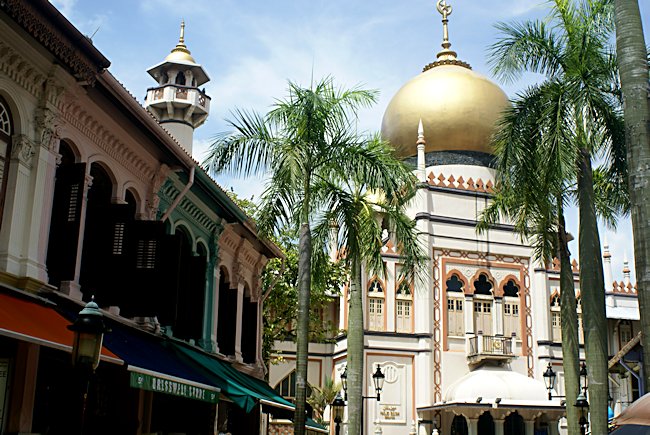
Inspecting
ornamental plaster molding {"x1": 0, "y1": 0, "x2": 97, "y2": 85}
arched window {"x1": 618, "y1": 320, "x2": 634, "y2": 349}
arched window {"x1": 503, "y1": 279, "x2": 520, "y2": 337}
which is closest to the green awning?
ornamental plaster molding {"x1": 0, "y1": 0, "x2": 97, "y2": 85}

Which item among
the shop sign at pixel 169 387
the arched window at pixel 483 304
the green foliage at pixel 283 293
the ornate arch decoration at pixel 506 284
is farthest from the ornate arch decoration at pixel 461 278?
the shop sign at pixel 169 387

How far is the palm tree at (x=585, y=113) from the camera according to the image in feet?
48.3

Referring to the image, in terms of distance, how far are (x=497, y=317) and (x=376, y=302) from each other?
5.97 meters

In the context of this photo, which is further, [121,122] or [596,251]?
[596,251]

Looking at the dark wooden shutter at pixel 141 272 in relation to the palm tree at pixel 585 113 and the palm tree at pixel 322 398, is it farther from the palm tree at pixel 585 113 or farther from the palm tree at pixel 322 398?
the palm tree at pixel 322 398

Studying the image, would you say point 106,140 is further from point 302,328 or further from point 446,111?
point 446,111

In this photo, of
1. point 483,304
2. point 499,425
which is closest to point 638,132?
point 499,425

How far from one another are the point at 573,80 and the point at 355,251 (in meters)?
5.78

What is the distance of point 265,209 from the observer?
54.9 feet

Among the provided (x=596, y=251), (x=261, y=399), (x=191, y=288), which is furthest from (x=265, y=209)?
(x=596, y=251)

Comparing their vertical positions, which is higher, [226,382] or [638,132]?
[638,132]

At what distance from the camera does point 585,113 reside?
1498cm

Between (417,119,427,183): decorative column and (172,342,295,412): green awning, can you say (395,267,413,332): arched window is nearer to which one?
(417,119,427,183): decorative column

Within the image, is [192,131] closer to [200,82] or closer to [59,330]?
[200,82]
